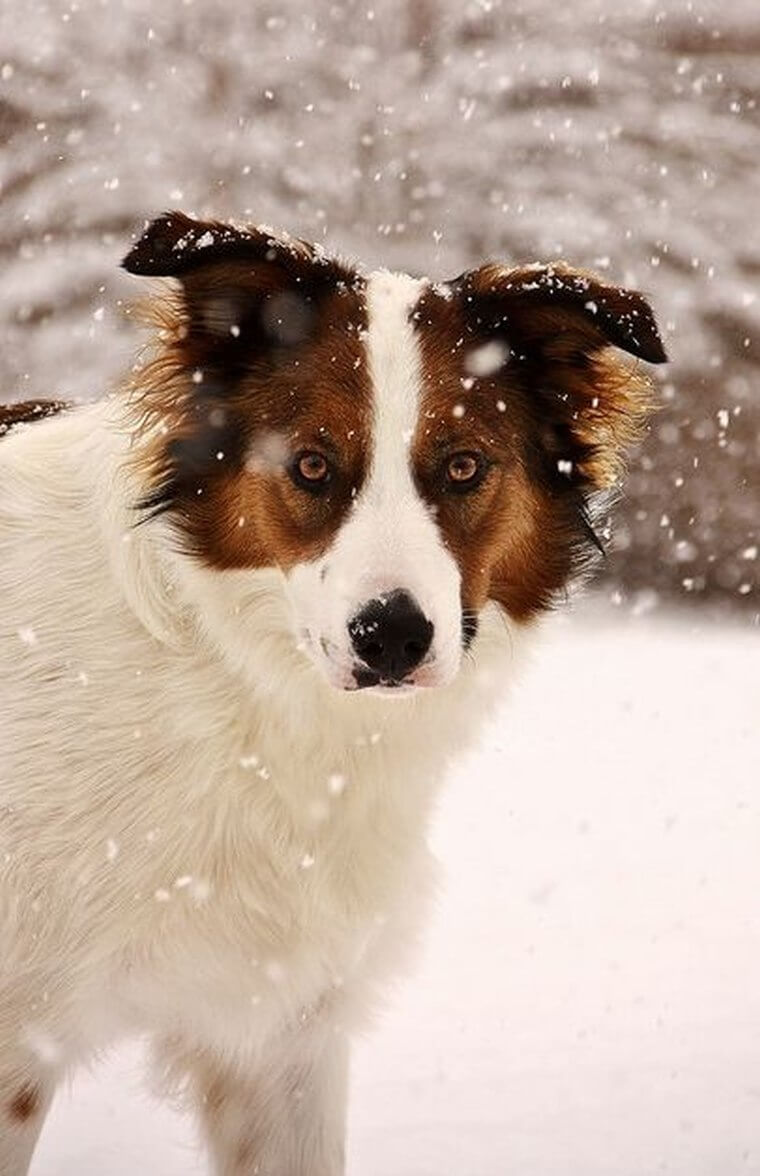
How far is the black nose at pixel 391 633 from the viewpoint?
120 inches

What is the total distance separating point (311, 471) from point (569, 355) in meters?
0.74

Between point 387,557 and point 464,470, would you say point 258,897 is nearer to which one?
point 387,557

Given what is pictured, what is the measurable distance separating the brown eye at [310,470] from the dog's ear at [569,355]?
1.68 feet

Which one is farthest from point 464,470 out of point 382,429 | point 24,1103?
point 24,1103

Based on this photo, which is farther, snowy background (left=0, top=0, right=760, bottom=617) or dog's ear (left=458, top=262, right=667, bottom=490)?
snowy background (left=0, top=0, right=760, bottom=617)

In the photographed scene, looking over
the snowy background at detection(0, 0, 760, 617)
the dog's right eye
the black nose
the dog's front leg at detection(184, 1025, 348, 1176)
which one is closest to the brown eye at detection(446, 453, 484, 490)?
the dog's right eye

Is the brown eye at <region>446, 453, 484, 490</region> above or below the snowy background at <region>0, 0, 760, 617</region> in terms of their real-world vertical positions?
above

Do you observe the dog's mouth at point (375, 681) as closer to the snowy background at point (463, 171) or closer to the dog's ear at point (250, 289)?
the dog's ear at point (250, 289)

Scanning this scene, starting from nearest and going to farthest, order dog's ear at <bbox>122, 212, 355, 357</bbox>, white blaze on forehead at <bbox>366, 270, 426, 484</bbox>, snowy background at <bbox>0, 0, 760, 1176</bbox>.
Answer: white blaze on forehead at <bbox>366, 270, 426, 484</bbox>
dog's ear at <bbox>122, 212, 355, 357</bbox>
snowy background at <bbox>0, 0, 760, 1176</bbox>

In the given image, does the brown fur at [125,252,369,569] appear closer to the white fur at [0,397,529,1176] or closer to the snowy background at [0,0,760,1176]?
the white fur at [0,397,529,1176]

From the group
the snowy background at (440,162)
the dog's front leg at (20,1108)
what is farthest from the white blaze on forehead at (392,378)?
the snowy background at (440,162)

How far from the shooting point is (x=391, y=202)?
1464 centimetres

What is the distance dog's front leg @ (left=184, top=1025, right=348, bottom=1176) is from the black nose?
108 cm

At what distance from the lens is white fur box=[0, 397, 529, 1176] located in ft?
10.5
